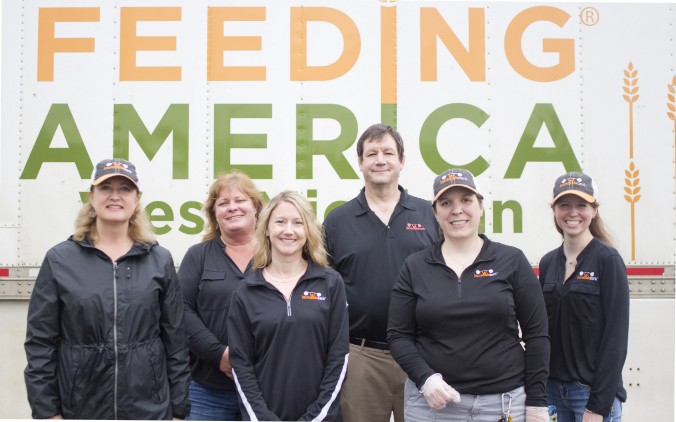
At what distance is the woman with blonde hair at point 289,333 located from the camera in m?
2.70

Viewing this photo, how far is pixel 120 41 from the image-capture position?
12.7ft

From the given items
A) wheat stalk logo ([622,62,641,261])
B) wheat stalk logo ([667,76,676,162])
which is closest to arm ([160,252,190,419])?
wheat stalk logo ([622,62,641,261])

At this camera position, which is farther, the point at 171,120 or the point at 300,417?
the point at 171,120

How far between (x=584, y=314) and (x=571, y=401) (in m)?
0.42

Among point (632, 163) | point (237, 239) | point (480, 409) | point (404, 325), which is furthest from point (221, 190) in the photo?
point (632, 163)

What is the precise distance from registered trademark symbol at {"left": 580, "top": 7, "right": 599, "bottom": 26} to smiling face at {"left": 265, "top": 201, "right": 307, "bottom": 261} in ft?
7.77

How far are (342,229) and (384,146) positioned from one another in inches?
19.4

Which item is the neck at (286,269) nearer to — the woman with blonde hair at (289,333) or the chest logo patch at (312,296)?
the woman with blonde hair at (289,333)

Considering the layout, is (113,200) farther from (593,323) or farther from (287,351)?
(593,323)

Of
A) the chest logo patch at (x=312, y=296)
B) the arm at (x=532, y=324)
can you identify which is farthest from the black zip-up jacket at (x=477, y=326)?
the chest logo patch at (x=312, y=296)

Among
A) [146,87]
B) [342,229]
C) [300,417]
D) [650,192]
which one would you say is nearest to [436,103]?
[342,229]

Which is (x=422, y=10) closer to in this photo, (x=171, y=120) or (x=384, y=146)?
(x=384, y=146)

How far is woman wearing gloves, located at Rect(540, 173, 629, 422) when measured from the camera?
9.11ft

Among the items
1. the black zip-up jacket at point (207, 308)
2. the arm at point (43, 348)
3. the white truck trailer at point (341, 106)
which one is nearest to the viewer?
the arm at point (43, 348)
